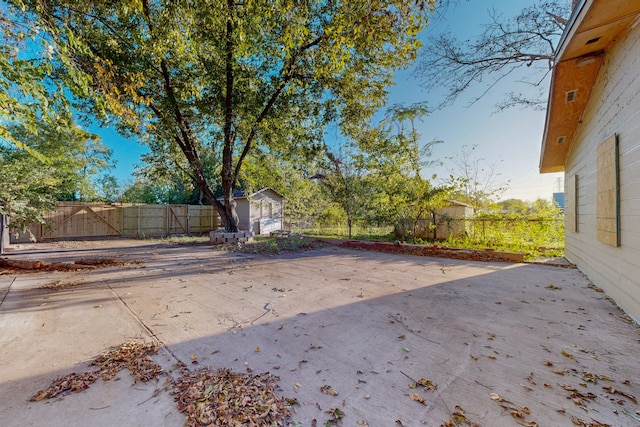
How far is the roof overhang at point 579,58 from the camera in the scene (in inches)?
114

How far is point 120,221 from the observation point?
44.5 ft

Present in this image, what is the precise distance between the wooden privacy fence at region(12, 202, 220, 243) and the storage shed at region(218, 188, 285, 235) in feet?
7.04

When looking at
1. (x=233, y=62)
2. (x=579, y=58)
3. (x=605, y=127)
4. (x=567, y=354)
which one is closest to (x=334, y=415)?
(x=567, y=354)

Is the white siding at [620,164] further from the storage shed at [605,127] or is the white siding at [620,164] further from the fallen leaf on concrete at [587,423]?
the fallen leaf on concrete at [587,423]

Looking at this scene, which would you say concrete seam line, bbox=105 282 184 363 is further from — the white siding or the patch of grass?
the white siding

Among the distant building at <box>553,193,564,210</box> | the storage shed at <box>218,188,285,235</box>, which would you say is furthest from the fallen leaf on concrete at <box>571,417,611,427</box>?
the storage shed at <box>218,188,285,235</box>

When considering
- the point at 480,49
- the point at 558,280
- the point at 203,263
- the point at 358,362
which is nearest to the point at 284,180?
the point at 203,263

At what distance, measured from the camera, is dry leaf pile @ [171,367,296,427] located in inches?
58.3

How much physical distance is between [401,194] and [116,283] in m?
8.22

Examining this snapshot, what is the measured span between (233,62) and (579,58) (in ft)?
24.4

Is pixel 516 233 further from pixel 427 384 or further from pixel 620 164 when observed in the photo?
pixel 427 384

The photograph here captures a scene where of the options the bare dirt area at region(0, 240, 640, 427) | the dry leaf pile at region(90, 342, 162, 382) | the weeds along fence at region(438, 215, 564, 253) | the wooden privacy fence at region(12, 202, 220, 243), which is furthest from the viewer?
the wooden privacy fence at region(12, 202, 220, 243)

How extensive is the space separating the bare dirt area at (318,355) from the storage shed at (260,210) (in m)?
11.3

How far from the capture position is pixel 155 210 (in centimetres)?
1447
